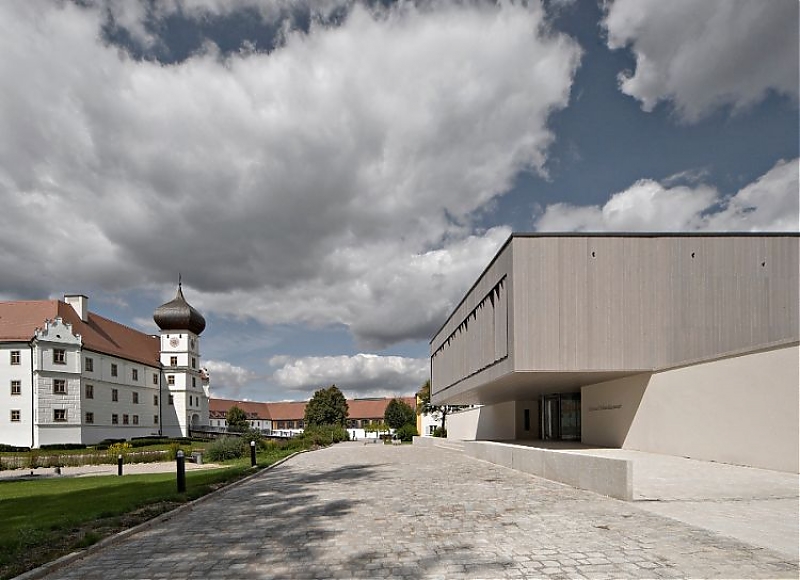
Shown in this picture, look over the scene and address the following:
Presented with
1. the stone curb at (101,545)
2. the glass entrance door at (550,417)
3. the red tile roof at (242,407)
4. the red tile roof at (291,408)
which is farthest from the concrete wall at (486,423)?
the red tile roof at (242,407)

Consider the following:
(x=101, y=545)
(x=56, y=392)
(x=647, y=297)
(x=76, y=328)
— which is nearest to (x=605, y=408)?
(x=647, y=297)

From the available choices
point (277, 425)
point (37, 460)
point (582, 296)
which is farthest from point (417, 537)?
point (277, 425)

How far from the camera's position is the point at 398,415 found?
93.7 metres

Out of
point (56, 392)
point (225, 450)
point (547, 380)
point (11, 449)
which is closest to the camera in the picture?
point (547, 380)

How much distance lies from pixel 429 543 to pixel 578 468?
20.8 ft

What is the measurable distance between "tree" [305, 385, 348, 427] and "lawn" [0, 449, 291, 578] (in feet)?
225

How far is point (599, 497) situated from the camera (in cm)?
1084

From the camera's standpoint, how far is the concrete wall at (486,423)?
3866cm

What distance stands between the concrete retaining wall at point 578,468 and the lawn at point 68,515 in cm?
846

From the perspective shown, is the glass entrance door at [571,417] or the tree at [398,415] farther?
the tree at [398,415]

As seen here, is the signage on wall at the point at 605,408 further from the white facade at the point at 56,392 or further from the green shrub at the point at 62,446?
the white facade at the point at 56,392

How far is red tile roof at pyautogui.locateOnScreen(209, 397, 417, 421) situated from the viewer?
112 m

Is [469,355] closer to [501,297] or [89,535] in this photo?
[501,297]

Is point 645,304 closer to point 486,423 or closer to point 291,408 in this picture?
point 486,423
